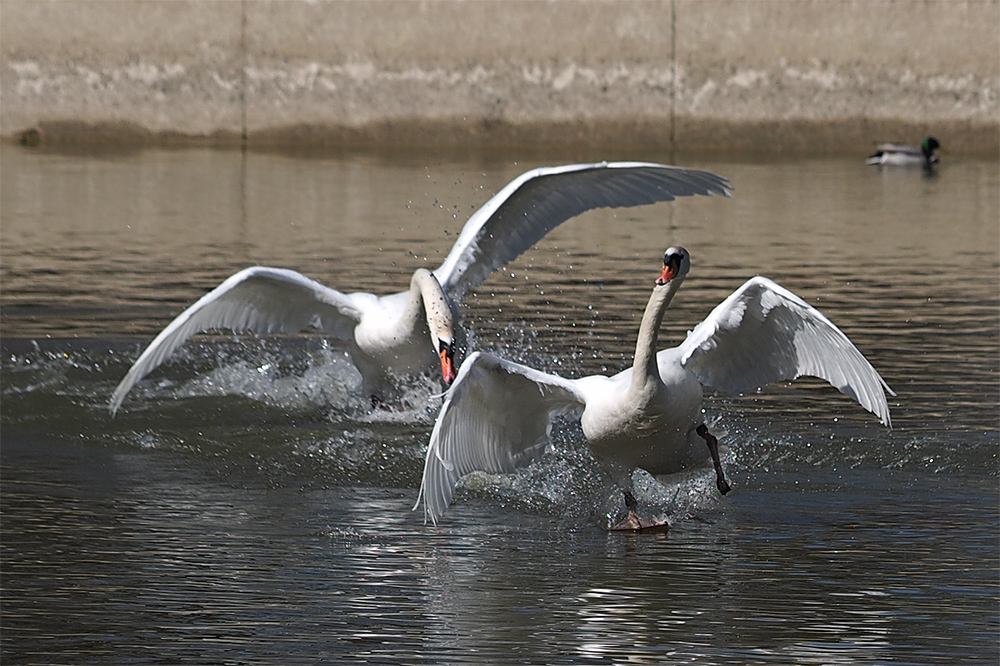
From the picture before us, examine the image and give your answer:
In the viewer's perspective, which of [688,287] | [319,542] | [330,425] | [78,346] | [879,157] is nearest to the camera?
[319,542]

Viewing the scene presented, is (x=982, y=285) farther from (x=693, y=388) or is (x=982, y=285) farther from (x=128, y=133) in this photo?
(x=128, y=133)

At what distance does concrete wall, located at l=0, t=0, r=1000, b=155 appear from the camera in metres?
25.3

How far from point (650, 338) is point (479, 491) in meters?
1.50

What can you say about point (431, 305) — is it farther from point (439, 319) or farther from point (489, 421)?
point (489, 421)

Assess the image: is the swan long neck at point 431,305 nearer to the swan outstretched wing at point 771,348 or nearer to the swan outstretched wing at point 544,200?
the swan outstretched wing at point 544,200

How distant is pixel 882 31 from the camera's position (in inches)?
1001

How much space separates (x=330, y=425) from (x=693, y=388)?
2.87 metres

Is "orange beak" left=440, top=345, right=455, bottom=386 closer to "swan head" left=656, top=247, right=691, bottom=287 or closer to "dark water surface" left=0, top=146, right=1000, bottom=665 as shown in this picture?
"dark water surface" left=0, top=146, right=1000, bottom=665

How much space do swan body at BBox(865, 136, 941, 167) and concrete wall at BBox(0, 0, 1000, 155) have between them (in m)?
1.23

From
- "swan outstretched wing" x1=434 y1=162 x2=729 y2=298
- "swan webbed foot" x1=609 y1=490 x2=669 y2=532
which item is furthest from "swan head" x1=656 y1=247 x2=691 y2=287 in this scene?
"swan outstretched wing" x1=434 y1=162 x2=729 y2=298

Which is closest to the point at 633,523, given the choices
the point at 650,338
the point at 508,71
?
the point at 650,338

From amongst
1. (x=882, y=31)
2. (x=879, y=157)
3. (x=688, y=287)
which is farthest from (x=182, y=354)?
(x=882, y=31)

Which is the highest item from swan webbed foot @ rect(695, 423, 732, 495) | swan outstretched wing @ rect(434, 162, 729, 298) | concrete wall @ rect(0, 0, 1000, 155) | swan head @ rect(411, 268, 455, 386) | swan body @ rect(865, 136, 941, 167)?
concrete wall @ rect(0, 0, 1000, 155)

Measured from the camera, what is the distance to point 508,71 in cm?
2573
